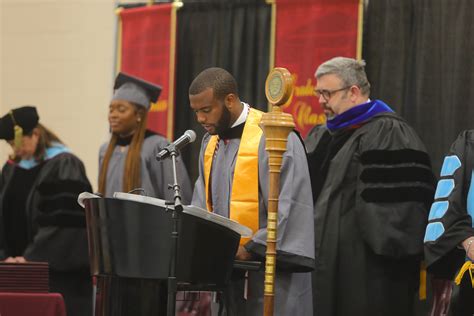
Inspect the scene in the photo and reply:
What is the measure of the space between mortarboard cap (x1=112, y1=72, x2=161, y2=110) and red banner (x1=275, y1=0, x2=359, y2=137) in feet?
3.37

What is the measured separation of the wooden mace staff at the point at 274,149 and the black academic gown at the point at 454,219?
1186 mm

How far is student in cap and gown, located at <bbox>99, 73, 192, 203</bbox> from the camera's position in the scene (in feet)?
23.6

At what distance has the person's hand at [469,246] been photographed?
502 cm

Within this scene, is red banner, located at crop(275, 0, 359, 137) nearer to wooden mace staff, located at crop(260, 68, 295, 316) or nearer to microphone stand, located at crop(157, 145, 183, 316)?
wooden mace staff, located at crop(260, 68, 295, 316)

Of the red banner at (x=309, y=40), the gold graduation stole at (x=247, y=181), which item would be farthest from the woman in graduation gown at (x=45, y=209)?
the gold graduation stole at (x=247, y=181)

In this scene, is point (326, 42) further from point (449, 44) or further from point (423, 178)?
point (423, 178)

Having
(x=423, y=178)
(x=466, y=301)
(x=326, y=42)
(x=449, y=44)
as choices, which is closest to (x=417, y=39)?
(x=449, y=44)

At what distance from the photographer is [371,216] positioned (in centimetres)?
607

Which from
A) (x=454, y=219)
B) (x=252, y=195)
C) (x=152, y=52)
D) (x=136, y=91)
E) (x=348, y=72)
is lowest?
(x=454, y=219)

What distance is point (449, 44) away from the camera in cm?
703

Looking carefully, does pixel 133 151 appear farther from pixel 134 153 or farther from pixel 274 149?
pixel 274 149

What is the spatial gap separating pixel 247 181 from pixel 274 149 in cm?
38

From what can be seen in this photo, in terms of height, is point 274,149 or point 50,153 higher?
point 274,149

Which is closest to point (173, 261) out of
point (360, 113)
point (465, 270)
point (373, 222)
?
point (465, 270)
